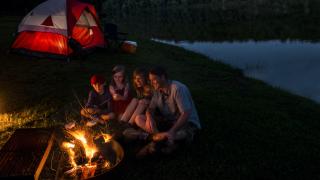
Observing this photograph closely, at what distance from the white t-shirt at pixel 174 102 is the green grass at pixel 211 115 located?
0.67m

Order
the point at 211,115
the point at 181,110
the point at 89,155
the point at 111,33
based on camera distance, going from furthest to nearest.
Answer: the point at 111,33 < the point at 211,115 < the point at 181,110 < the point at 89,155

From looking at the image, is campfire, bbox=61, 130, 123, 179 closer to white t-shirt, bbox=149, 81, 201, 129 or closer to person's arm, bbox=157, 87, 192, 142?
person's arm, bbox=157, 87, 192, 142

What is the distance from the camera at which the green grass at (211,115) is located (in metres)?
6.02

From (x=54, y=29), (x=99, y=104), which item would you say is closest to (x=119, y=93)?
(x=99, y=104)

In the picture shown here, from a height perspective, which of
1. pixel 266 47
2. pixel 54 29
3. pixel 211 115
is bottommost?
pixel 266 47

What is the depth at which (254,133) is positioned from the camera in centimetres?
757

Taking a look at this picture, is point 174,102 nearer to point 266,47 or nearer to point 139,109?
point 139,109

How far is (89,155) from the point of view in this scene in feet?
17.5

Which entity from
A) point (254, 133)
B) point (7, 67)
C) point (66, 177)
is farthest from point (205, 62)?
point (66, 177)

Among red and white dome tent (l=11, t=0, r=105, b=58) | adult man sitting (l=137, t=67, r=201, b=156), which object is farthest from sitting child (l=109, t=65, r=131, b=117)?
red and white dome tent (l=11, t=0, r=105, b=58)

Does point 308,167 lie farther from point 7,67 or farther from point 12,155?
point 7,67

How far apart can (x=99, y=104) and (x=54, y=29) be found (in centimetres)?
813

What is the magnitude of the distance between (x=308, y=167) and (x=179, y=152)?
2.12 metres

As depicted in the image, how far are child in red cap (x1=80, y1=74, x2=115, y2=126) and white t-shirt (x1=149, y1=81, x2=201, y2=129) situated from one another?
1.55 metres
